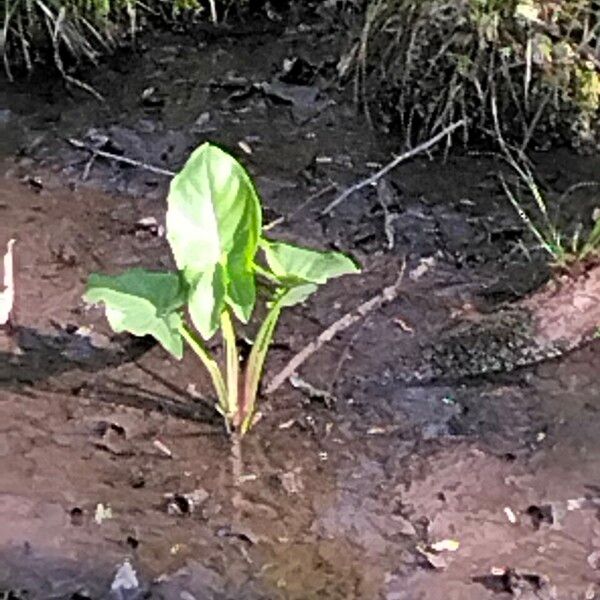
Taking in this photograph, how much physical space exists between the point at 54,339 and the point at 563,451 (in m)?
1.04

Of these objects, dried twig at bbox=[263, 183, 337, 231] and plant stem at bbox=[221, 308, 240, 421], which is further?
dried twig at bbox=[263, 183, 337, 231]

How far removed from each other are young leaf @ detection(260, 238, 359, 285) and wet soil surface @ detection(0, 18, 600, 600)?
34 cm

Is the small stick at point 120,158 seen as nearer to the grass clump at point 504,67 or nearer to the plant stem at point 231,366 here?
the grass clump at point 504,67

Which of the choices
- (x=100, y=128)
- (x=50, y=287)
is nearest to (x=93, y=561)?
(x=50, y=287)

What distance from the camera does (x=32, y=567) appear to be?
84.4 inches

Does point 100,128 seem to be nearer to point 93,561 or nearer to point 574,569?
point 93,561

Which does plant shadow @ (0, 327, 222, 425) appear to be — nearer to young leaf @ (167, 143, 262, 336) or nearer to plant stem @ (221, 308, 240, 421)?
plant stem @ (221, 308, 240, 421)

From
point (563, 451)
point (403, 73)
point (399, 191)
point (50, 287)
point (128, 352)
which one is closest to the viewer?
point (563, 451)

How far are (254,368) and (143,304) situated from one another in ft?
0.90

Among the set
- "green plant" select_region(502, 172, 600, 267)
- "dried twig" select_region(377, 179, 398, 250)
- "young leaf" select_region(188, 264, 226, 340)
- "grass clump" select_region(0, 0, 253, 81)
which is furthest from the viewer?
"grass clump" select_region(0, 0, 253, 81)

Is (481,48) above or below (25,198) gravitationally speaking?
above

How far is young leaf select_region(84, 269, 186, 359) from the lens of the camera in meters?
2.16

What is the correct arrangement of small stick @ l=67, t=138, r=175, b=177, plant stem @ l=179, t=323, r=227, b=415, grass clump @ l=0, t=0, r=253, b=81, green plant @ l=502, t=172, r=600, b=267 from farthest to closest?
1. grass clump @ l=0, t=0, r=253, b=81
2. small stick @ l=67, t=138, r=175, b=177
3. green plant @ l=502, t=172, r=600, b=267
4. plant stem @ l=179, t=323, r=227, b=415

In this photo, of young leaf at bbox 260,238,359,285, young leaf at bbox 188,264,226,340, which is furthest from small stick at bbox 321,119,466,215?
young leaf at bbox 188,264,226,340
